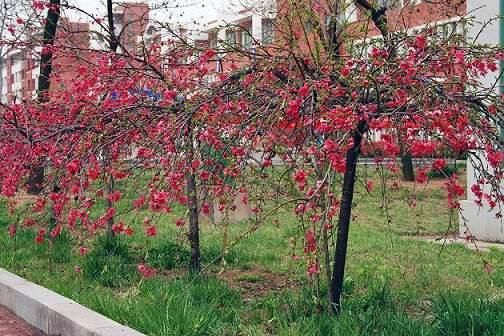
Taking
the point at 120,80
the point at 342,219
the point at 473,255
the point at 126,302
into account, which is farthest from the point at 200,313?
the point at 473,255

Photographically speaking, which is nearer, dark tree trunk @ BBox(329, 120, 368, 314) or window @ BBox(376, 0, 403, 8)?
dark tree trunk @ BBox(329, 120, 368, 314)

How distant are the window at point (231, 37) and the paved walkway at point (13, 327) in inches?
112

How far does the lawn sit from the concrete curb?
0.16 meters

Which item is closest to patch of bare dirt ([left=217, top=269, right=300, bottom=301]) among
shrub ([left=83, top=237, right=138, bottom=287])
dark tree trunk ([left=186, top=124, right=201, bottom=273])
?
dark tree trunk ([left=186, top=124, right=201, bottom=273])

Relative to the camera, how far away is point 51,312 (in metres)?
6.38

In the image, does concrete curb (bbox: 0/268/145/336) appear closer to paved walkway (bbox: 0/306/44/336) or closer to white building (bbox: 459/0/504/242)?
paved walkway (bbox: 0/306/44/336)

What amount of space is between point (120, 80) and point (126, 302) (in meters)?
1.98

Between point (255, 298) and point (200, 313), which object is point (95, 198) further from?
point (255, 298)

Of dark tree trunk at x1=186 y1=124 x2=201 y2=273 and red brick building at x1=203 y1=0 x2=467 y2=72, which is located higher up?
red brick building at x1=203 y1=0 x2=467 y2=72

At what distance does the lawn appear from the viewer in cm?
545

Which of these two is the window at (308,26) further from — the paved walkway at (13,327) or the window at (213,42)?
the paved walkway at (13,327)

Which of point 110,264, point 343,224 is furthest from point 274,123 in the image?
point 110,264

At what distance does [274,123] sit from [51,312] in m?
2.49

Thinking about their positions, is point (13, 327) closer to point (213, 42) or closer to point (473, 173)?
point (213, 42)
